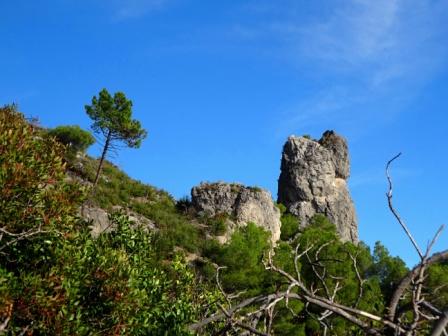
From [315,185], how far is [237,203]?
27051mm

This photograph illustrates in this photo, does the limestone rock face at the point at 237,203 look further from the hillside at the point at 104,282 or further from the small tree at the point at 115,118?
the hillside at the point at 104,282

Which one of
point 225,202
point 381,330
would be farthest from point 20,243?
point 225,202

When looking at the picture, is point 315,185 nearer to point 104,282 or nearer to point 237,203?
point 237,203

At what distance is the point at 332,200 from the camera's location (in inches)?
3243

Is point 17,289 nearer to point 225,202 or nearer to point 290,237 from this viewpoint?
point 225,202

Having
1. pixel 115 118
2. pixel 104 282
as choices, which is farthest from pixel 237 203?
pixel 104 282

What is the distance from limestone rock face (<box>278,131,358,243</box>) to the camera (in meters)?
80.6

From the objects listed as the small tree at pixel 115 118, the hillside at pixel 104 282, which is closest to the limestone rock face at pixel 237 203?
the small tree at pixel 115 118

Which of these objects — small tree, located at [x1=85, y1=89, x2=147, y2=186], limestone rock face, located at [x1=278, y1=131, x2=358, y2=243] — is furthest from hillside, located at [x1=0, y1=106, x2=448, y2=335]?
limestone rock face, located at [x1=278, y1=131, x2=358, y2=243]

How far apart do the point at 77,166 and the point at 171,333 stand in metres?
49.9

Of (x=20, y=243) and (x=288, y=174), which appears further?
(x=288, y=174)

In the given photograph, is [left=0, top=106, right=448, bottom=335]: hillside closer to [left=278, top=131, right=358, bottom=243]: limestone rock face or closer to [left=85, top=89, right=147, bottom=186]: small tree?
[left=85, top=89, right=147, bottom=186]: small tree

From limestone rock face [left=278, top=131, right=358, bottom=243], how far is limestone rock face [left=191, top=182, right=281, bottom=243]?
63.7 feet

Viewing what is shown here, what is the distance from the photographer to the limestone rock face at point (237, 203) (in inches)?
2232
